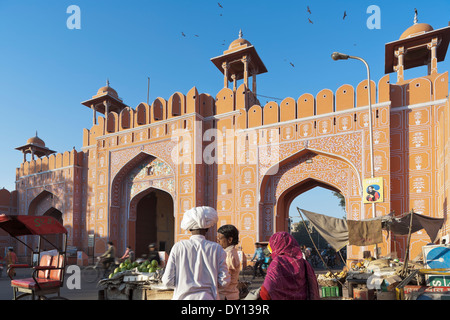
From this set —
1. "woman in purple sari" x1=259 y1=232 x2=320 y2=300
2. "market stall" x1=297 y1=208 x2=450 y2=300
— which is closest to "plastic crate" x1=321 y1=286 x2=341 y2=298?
"market stall" x1=297 y1=208 x2=450 y2=300

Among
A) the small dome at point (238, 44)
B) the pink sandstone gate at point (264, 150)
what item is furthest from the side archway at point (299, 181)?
the small dome at point (238, 44)

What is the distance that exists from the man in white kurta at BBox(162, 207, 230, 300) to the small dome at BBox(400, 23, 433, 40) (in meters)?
13.8

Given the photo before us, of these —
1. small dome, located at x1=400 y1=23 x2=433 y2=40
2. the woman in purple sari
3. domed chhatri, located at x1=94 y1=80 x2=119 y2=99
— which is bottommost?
the woman in purple sari

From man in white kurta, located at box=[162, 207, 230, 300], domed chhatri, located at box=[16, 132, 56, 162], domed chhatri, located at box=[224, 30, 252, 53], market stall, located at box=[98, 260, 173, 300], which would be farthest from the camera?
domed chhatri, located at box=[16, 132, 56, 162]

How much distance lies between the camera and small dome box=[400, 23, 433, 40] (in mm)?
12672

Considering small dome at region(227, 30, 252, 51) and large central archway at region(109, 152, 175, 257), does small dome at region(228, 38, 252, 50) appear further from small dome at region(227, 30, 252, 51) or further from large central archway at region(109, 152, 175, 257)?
large central archway at region(109, 152, 175, 257)

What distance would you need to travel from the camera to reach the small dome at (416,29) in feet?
41.6

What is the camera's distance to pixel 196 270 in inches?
89.0

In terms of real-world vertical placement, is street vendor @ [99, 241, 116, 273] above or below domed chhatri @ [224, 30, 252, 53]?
below

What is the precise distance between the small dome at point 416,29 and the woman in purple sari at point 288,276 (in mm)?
13322

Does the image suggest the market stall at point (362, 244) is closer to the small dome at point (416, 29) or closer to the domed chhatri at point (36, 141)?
the small dome at point (416, 29)

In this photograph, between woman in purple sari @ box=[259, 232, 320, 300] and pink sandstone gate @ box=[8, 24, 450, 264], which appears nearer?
woman in purple sari @ box=[259, 232, 320, 300]
